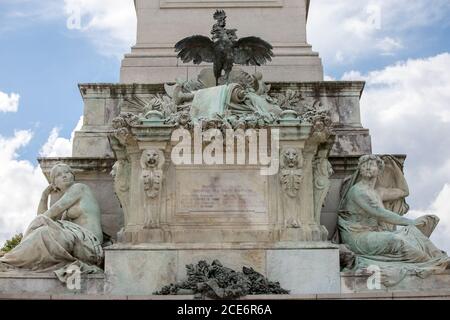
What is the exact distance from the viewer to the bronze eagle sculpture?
1541 cm

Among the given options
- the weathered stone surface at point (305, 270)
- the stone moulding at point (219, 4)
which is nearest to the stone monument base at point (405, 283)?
the weathered stone surface at point (305, 270)

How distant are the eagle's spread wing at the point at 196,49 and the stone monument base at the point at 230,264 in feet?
14.6

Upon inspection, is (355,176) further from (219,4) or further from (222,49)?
(219,4)

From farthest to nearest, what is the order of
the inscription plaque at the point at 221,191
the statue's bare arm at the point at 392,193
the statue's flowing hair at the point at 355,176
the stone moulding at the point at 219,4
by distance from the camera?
the stone moulding at the point at 219,4 < the statue's bare arm at the point at 392,193 < the statue's flowing hair at the point at 355,176 < the inscription plaque at the point at 221,191

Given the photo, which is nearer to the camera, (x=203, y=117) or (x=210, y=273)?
(x=210, y=273)

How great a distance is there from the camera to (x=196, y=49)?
15805mm

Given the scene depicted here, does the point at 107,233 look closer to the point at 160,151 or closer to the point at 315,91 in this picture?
the point at 160,151

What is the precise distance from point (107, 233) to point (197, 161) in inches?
107

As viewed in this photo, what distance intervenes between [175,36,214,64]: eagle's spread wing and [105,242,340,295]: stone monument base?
175 inches

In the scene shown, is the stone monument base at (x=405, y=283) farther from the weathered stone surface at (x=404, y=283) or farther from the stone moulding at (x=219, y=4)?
the stone moulding at (x=219, y=4)

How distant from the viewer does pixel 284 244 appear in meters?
12.9

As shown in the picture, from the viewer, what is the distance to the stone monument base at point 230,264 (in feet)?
41.8

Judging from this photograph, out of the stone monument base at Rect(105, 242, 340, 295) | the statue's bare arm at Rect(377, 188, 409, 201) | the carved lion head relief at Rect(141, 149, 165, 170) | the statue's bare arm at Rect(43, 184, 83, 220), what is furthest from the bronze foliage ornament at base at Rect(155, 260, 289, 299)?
the statue's bare arm at Rect(377, 188, 409, 201)
